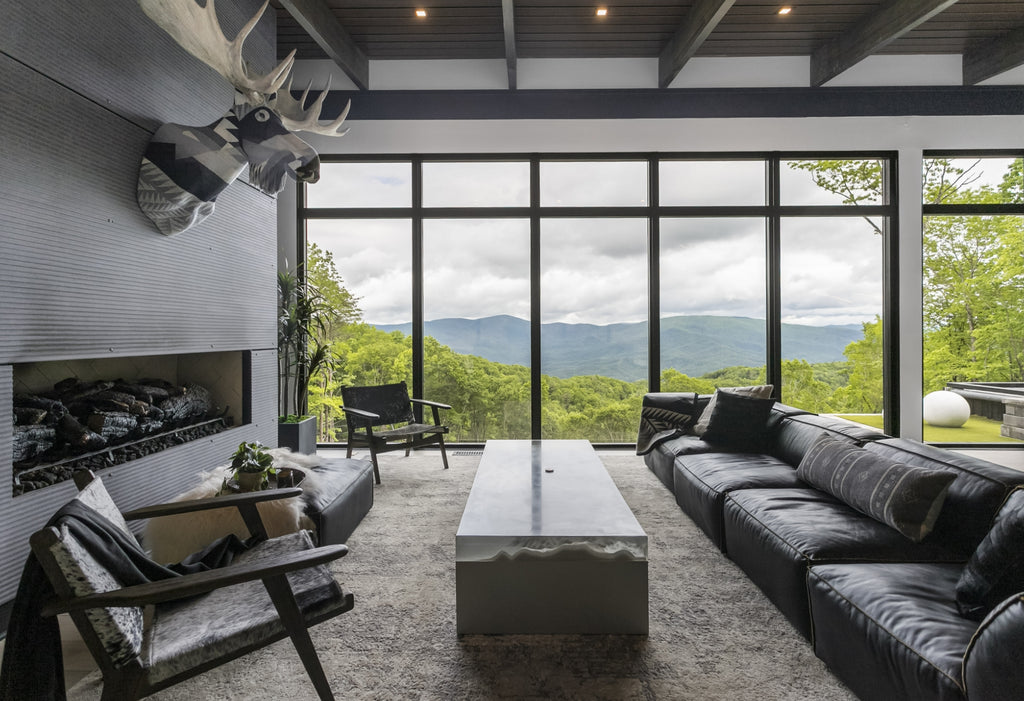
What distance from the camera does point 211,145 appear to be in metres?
3.02

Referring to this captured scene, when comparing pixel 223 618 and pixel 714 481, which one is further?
pixel 714 481

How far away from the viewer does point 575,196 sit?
5.66m

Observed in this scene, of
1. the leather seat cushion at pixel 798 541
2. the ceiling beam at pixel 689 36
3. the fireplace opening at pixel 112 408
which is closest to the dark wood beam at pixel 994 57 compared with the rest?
the ceiling beam at pixel 689 36

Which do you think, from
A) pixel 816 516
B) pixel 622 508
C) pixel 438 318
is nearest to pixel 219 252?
pixel 438 318

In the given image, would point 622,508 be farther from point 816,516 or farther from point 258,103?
point 258,103

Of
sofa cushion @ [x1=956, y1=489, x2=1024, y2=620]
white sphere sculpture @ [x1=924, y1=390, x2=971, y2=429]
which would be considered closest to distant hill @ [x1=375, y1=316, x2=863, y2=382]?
white sphere sculpture @ [x1=924, y1=390, x2=971, y2=429]

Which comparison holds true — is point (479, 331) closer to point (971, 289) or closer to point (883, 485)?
point (883, 485)

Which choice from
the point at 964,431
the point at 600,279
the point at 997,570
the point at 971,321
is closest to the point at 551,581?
the point at 997,570

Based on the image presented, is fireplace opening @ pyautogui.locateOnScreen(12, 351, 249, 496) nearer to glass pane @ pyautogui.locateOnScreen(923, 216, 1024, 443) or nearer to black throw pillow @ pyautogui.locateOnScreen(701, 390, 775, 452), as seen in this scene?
black throw pillow @ pyautogui.locateOnScreen(701, 390, 775, 452)

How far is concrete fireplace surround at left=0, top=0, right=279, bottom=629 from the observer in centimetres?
216

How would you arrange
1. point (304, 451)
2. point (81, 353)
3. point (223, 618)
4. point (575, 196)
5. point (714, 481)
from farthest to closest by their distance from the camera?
point (575, 196) → point (304, 451) → point (714, 481) → point (81, 353) → point (223, 618)

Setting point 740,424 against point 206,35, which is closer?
point 206,35

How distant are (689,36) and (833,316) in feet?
10.3

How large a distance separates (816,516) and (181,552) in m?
2.71
